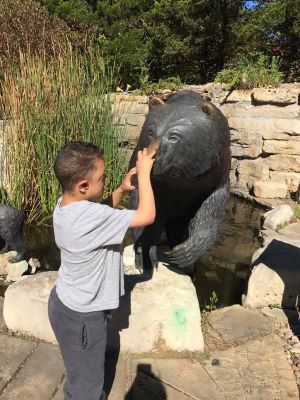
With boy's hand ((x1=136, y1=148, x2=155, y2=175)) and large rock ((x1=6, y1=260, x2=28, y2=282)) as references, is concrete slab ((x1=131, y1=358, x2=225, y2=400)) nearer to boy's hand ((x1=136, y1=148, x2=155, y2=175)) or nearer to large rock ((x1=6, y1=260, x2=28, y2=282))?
boy's hand ((x1=136, y1=148, x2=155, y2=175))

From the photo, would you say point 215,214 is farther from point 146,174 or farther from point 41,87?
point 41,87

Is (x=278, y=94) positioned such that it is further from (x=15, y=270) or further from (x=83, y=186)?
(x=83, y=186)

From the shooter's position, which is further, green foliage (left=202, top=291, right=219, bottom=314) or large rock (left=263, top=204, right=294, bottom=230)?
large rock (left=263, top=204, right=294, bottom=230)

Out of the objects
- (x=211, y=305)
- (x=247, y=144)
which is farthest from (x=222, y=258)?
(x=247, y=144)

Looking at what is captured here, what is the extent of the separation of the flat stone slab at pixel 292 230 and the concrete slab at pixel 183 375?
2.14m

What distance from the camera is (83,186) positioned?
55.1 inches

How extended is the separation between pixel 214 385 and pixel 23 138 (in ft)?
10.6

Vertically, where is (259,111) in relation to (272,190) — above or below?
above

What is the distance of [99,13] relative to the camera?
10422mm

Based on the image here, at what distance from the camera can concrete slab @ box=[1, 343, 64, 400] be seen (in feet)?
5.88

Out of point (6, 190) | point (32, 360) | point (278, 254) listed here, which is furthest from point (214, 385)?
point (6, 190)

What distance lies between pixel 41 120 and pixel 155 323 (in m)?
2.82

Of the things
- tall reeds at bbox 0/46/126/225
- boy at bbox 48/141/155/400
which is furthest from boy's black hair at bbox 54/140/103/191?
tall reeds at bbox 0/46/126/225

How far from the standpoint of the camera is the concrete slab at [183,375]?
1820 millimetres
